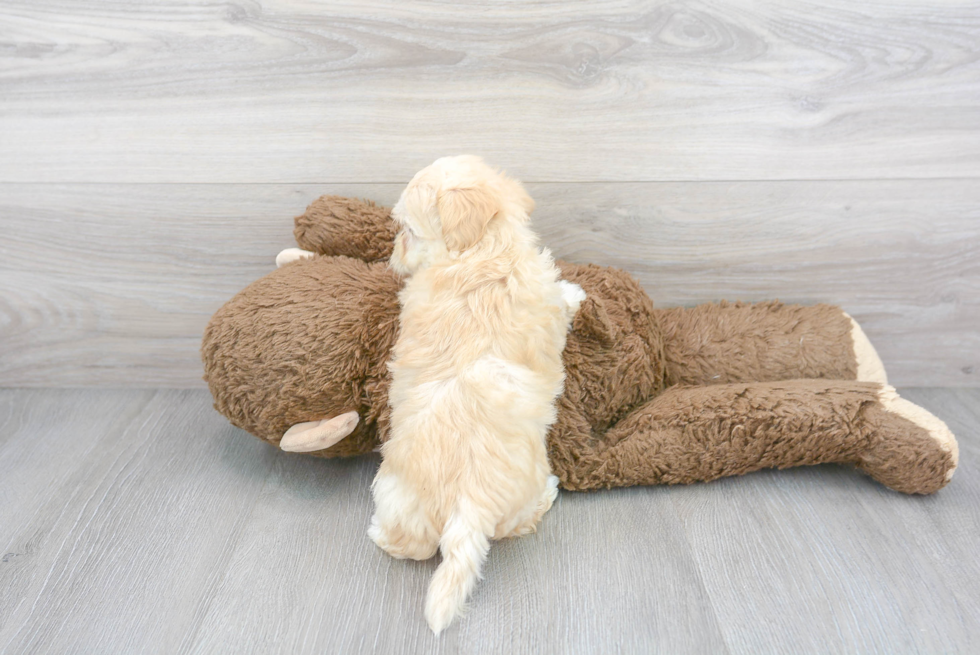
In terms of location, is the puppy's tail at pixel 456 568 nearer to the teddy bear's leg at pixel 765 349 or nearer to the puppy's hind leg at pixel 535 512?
the puppy's hind leg at pixel 535 512

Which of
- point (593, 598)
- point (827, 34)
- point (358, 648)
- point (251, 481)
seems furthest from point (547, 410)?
point (827, 34)

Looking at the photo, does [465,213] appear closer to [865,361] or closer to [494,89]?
[494,89]

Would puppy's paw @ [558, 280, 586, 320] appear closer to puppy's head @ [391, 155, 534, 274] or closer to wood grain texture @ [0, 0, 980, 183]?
puppy's head @ [391, 155, 534, 274]

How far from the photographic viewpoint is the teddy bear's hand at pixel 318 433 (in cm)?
90

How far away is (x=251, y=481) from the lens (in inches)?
39.6

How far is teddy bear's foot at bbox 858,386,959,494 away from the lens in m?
0.90

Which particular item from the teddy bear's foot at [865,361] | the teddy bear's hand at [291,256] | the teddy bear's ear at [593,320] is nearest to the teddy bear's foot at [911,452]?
the teddy bear's foot at [865,361]

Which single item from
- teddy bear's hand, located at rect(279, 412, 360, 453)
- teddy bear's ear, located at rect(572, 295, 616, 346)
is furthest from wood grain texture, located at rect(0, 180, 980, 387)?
teddy bear's hand, located at rect(279, 412, 360, 453)

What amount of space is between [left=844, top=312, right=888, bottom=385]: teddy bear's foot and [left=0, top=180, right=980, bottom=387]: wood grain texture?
0.35ft

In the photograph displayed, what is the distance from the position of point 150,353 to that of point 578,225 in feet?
2.72

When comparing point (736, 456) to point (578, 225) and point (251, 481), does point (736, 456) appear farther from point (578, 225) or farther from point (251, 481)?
point (251, 481)

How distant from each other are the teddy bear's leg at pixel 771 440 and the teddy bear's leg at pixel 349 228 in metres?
0.43

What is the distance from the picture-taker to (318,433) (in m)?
0.90

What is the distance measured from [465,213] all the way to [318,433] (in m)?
0.37
